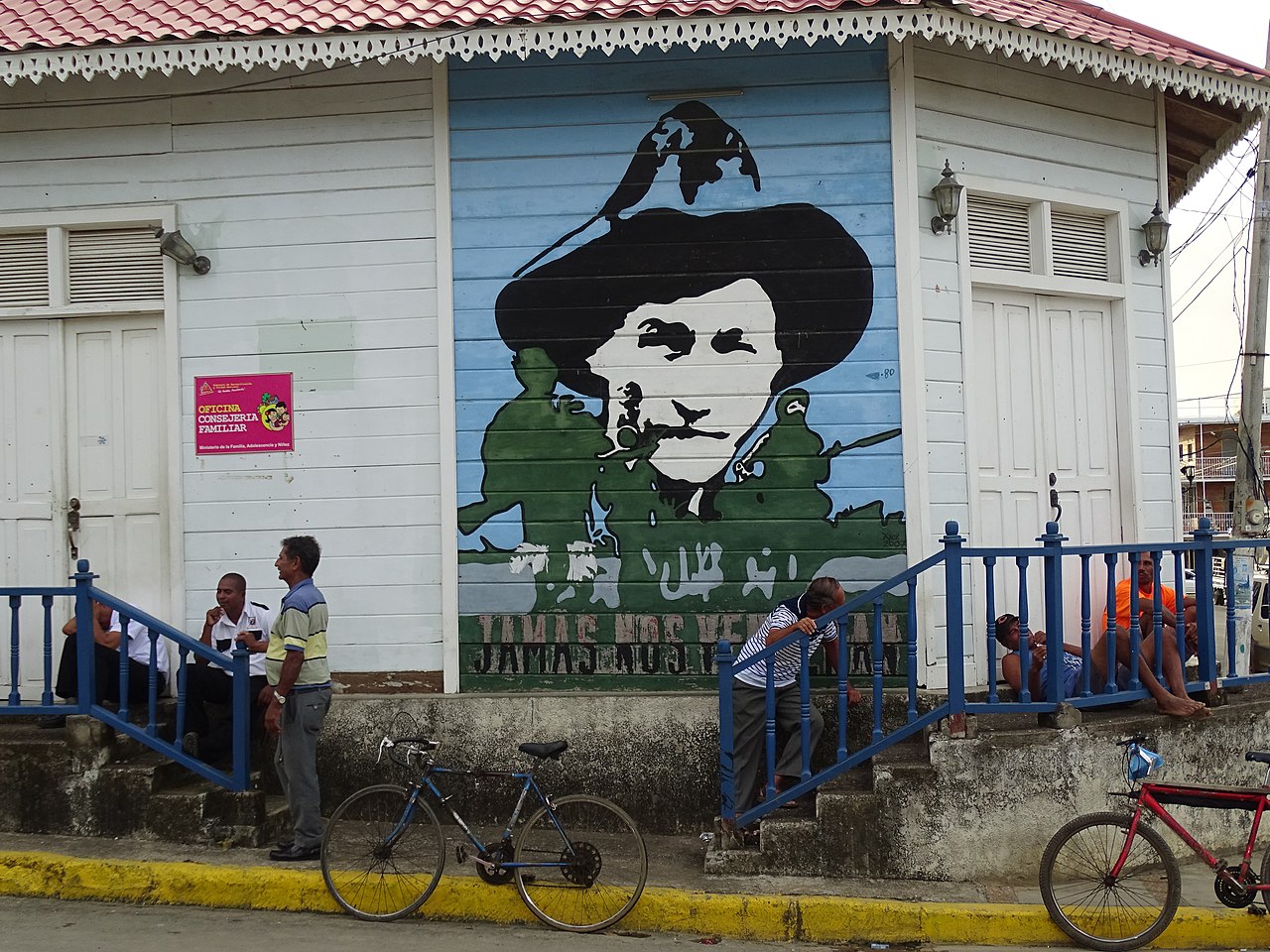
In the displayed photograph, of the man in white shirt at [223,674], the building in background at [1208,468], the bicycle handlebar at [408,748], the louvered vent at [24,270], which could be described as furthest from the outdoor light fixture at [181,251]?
the building in background at [1208,468]

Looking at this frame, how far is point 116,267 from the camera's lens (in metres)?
7.55

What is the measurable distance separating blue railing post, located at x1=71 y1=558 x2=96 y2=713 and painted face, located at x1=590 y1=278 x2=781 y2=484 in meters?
3.18

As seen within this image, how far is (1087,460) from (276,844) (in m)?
5.71

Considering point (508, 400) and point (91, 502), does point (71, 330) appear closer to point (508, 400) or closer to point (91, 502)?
point (91, 502)

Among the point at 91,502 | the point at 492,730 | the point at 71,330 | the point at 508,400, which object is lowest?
the point at 492,730

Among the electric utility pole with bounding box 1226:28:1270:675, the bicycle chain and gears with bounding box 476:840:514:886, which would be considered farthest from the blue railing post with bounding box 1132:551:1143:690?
the electric utility pole with bounding box 1226:28:1270:675

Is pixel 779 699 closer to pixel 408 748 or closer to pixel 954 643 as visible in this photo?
pixel 954 643

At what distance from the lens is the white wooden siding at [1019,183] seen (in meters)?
6.99

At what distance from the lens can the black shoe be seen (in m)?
6.08

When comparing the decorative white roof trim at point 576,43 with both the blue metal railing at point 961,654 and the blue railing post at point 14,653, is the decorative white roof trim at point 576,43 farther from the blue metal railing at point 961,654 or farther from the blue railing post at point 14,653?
the blue railing post at point 14,653

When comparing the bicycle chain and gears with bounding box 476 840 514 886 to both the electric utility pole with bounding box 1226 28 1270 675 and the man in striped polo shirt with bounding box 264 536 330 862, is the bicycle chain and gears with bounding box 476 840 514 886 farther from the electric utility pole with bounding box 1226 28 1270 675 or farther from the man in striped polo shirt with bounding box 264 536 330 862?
the electric utility pole with bounding box 1226 28 1270 675

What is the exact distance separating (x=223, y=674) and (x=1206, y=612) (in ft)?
18.9

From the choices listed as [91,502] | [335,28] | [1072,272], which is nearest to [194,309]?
[91,502]

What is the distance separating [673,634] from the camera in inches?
276
